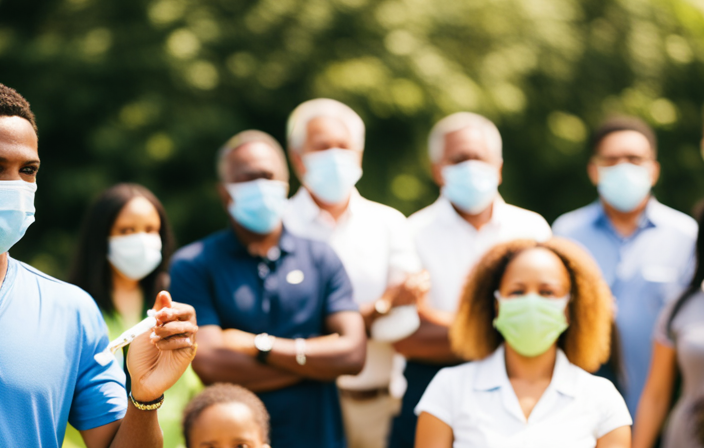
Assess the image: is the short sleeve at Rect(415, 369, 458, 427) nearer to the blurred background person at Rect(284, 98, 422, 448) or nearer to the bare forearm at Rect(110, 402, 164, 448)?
the blurred background person at Rect(284, 98, 422, 448)

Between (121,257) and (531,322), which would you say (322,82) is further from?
(531,322)

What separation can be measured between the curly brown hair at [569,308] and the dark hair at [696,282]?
2.12ft

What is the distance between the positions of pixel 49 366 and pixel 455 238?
270cm

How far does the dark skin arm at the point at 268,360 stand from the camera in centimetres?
371

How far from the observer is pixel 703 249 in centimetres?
414

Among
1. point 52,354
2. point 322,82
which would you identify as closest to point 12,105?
point 52,354

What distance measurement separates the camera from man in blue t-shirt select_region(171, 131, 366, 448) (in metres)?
3.73

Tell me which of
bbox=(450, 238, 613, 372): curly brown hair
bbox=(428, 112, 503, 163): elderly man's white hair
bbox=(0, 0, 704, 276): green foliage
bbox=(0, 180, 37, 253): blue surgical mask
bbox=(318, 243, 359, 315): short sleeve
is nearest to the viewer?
bbox=(0, 180, 37, 253): blue surgical mask

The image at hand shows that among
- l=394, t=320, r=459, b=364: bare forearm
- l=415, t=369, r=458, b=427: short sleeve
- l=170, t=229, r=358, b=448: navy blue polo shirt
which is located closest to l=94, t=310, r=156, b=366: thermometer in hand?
l=415, t=369, r=458, b=427: short sleeve

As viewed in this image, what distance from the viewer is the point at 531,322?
10.8 feet

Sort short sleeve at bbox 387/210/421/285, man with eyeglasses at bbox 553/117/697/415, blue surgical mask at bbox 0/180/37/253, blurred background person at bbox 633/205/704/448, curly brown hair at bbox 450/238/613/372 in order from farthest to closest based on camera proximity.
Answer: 1. man with eyeglasses at bbox 553/117/697/415
2. short sleeve at bbox 387/210/421/285
3. blurred background person at bbox 633/205/704/448
4. curly brown hair at bbox 450/238/613/372
5. blue surgical mask at bbox 0/180/37/253

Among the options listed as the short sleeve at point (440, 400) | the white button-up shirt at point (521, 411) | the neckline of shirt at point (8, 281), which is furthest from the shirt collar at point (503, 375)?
the neckline of shirt at point (8, 281)

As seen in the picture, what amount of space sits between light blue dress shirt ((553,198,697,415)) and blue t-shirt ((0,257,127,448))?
305 cm

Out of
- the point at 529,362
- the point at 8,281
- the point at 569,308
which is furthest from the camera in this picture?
the point at 569,308
